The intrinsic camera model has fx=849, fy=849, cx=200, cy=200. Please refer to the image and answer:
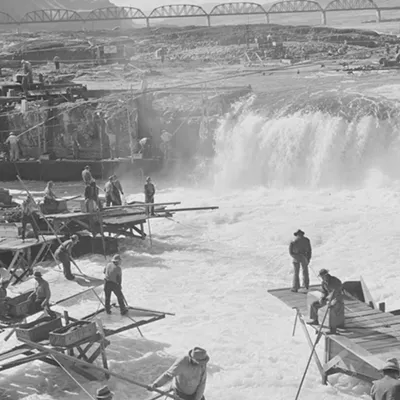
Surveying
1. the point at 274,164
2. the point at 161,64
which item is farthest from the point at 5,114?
the point at 161,64

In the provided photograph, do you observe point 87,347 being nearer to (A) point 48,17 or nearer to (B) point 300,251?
(B) point 300,251

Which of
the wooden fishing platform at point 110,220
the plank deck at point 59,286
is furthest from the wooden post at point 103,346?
the wooden fishing platform at point 110,220

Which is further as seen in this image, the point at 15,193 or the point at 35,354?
the point at 15,193

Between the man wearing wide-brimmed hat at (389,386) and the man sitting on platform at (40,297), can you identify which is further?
the man sitting on platform at (40,297)

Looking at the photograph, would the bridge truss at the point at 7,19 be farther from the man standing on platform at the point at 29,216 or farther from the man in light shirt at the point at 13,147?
the man standing on platform at the point at 29,216

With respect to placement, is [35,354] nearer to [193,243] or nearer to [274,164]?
[193,243]

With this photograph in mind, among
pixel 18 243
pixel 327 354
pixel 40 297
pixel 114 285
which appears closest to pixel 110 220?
pixel 18 243
